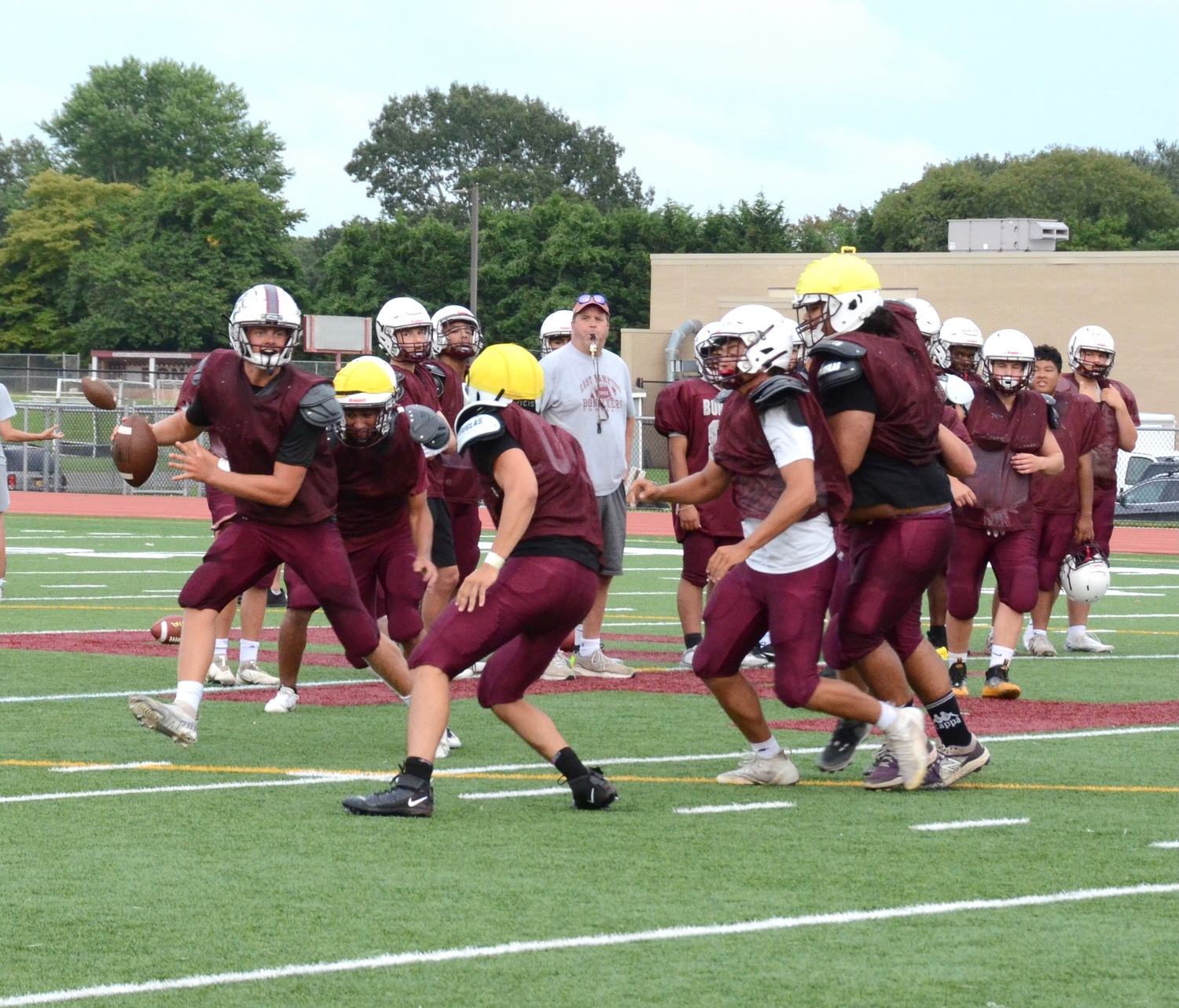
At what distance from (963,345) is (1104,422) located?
53.3 inches

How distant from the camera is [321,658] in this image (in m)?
11.2

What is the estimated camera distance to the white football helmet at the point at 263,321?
7168mm

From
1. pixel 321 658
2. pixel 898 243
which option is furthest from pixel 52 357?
pixel 321 658

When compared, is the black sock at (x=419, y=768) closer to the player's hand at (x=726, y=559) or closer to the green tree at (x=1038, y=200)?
the player's hand at (x=726, y=559)

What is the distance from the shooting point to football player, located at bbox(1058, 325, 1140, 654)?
11766mm

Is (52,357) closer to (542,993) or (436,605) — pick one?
(436,605)

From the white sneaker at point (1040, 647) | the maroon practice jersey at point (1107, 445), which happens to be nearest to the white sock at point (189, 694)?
the white sneaker at point (1040, 647)

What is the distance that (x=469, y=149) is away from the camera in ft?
327

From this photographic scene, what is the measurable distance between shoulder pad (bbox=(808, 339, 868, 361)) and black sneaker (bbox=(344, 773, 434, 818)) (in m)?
2.05

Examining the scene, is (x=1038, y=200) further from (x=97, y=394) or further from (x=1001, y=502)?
(x=97, y=394)

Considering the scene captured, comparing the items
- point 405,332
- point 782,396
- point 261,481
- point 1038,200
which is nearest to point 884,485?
point 782,396

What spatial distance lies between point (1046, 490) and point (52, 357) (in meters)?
50.6

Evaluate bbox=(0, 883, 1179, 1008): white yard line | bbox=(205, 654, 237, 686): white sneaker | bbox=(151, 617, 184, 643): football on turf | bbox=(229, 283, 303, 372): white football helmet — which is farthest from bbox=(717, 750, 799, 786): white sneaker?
bbox=(151, 617, 184, 643): football on turf

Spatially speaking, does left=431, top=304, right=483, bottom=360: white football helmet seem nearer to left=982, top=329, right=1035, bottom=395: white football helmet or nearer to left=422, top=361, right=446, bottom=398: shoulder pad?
left=422, top=361, right=446, bottom=398: shoulder pad
